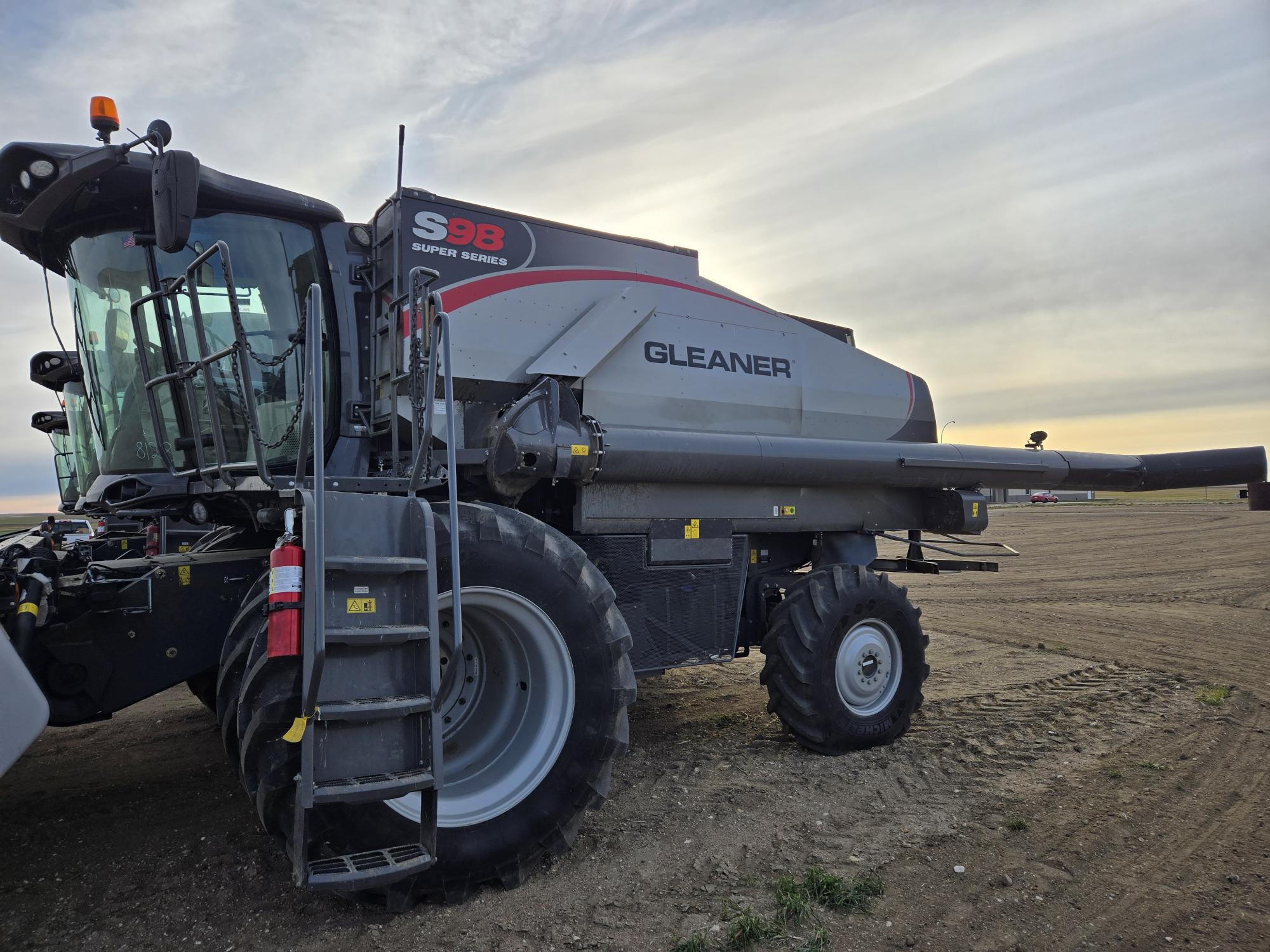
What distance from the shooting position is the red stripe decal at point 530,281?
15.4 ft

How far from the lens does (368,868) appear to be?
297cm

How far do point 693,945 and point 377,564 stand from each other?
1820 millimetres

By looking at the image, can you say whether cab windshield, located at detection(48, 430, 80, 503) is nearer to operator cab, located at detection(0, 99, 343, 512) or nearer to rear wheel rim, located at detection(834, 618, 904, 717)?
operator cab, located at detection(0, 99, 343, 512)

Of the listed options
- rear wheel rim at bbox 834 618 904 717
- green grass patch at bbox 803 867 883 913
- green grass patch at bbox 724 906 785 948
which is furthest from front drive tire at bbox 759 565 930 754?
green grass patch at bbox 724 906 785 948

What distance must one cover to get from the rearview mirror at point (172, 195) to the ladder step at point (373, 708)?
207cm

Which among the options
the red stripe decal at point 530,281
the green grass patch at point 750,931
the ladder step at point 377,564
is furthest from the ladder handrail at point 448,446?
the green grass patch at point 750,931

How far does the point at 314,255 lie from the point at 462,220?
0.85 m

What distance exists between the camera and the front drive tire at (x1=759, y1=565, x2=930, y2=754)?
533 centimetres

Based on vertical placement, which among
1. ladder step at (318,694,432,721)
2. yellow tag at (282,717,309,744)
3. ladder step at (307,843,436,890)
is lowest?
ladder step at (307,843,436,890)

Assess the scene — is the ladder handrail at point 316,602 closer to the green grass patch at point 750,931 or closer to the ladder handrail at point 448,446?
the ladder handrail at point 448,446

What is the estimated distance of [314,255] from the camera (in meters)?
4.75

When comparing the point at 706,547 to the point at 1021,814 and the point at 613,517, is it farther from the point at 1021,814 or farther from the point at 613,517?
the point at 1021,814

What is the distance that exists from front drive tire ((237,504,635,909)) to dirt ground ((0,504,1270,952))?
16cm

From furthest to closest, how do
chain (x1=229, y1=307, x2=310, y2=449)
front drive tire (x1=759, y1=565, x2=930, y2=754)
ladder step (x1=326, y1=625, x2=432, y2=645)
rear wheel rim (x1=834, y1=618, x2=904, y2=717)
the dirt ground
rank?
rear wheel rim (x1=834, y1=618, x2=904, y2=717), front drive tire (x1=759, y1=565, x2=930, y2=754), chain (x1=229, y1=307, x2=310, y2=449), the dirt ground, ladder step (x1=326, y1=625, x2=432, y2=645)
